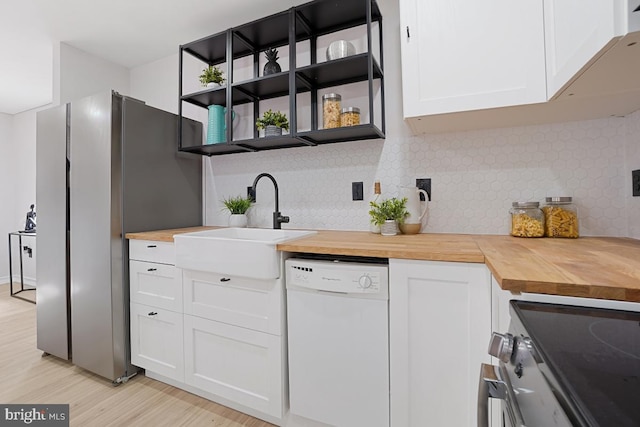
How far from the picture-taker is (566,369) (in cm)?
41

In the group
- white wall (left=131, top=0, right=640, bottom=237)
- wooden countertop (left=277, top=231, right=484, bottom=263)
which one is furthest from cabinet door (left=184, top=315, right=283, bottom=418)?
white wall (left=131, top=0, right=640, bottom=237)

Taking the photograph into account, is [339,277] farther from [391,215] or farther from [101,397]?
[101,397]

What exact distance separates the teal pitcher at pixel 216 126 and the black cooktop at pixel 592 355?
2.00 m

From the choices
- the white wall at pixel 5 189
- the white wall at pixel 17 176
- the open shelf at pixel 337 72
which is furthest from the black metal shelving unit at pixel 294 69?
the white wall at pixel 5 189

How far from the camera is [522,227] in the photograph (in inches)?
54.7

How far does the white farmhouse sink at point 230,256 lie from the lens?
1312 millimetres

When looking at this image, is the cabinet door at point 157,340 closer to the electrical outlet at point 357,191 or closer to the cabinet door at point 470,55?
the electrical outlet at point 357,191

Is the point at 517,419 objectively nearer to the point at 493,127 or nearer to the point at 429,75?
the point at 429,75

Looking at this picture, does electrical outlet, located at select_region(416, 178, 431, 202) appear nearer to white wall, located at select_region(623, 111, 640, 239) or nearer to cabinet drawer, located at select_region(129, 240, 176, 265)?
white wall, located at select_region(623, 111, 640, 239)

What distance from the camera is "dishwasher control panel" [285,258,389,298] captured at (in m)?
1.16

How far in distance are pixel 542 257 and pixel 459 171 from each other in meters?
0.80

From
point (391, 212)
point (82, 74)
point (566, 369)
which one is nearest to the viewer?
point (566, 369)

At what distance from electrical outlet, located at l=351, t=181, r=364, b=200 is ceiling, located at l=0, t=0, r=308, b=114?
1.26 m

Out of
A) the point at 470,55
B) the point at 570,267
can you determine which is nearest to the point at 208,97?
the point at 470,55
